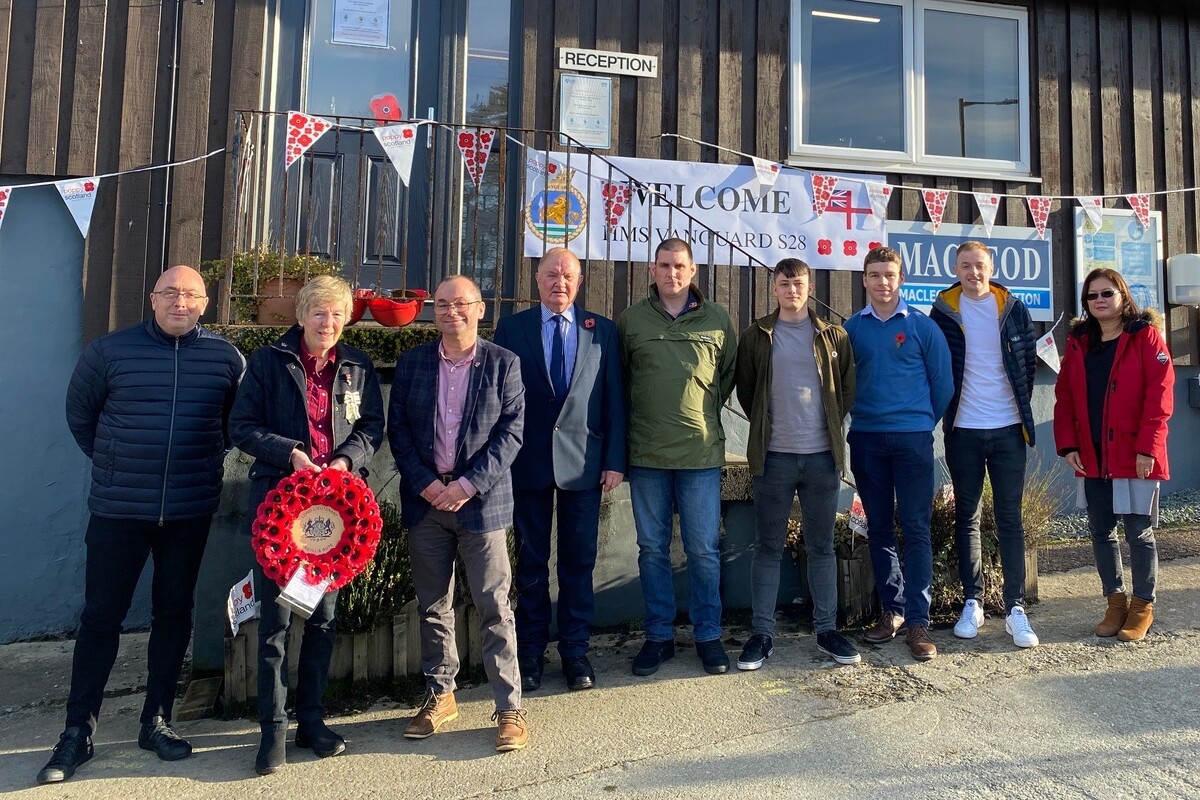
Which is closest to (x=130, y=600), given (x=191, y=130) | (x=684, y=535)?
(x=684, y=535)

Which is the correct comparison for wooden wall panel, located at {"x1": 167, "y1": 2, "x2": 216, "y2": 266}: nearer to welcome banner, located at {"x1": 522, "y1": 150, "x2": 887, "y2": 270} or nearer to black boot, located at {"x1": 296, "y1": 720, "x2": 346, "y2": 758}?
welcome banner, located at {"x1": 522, "y1": 150, "x2": 887, "y2": 270}

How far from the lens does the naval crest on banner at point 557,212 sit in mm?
5914

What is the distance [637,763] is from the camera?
2.96 metres

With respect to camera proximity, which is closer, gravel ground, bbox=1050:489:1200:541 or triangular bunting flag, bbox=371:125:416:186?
triangular bunting flag, bbox=371:125:416:186

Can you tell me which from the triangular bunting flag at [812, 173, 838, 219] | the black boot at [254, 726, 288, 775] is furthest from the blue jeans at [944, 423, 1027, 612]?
the black boot at [254, 726, 288, 775]

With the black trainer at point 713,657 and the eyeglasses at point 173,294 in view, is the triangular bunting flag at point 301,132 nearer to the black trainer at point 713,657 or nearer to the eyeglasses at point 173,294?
the eyeglasses at point 173,294

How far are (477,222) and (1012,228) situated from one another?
433 cm

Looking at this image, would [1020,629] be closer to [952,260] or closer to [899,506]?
[899,506]

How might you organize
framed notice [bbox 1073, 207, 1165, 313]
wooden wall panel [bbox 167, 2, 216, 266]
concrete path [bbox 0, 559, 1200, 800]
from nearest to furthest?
concrete path [bbox 0, 559, 1200, 800], wooden wall panel [bbox 167, 2, 216, 266], framed notice [bbox 1073, 207, 1165, 313]

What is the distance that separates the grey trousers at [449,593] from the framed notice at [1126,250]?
18.9ft

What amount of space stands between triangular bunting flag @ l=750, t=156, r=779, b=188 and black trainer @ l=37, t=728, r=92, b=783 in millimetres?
5344

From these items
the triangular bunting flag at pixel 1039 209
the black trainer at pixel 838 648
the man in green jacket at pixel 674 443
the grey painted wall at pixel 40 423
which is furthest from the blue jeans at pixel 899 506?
the grey painted wall at pixel 40 423

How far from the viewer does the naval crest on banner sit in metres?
5.91

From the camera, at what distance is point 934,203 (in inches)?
257
